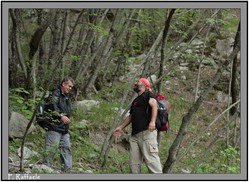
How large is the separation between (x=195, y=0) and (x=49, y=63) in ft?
18.2

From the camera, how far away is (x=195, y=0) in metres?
5.91

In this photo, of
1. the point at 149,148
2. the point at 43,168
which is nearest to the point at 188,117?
the point at 149,148

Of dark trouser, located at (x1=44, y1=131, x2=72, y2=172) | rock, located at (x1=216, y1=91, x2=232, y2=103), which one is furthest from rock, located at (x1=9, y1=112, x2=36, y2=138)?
rock, located at (x1=216, y1=91, x2=232, y2=103)

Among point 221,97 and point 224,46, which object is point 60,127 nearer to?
point 221,97

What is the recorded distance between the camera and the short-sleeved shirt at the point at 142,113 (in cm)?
656

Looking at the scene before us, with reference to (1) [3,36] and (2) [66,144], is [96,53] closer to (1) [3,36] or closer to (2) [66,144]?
(2) [66,144]

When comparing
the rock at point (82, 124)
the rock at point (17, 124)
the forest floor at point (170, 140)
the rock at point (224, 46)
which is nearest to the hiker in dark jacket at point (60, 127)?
the forest floor at point (170, 140)

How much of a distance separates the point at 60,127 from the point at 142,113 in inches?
55.5

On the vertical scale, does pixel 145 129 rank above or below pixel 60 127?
above

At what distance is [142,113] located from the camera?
6.57m

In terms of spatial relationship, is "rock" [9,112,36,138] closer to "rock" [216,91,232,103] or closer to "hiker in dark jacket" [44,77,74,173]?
"hiker in dark jacket" [44,77,74,173]

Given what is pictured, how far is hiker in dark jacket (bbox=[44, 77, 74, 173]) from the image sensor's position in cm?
676

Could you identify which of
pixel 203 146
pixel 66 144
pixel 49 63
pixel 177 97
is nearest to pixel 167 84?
pixel 177 97

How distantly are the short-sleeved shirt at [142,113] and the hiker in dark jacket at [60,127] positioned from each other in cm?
111
